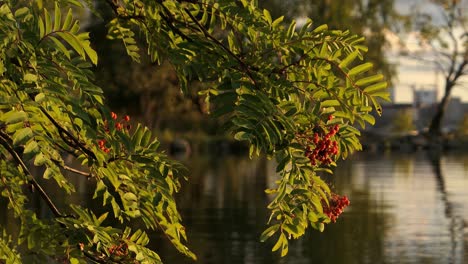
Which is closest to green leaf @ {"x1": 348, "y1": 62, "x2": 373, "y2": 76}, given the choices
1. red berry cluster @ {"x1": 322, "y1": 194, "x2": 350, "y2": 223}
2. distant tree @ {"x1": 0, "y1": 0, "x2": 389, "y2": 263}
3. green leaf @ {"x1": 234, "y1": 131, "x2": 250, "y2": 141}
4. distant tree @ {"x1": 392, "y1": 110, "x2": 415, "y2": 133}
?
distant tree @ {"x1": 0, "y1": 0, "x2": 389, "y2": 263}

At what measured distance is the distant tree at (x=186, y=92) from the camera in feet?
21.0

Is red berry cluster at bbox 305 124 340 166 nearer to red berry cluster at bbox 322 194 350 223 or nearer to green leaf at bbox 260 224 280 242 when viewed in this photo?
green leaf at bbox 260 224 280 242

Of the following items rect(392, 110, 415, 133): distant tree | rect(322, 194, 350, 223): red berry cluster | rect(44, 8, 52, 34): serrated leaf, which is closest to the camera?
rect(44, 8, 52, 34): serrated leaf

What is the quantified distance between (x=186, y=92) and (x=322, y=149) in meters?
0.95

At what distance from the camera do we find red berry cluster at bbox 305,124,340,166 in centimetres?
720

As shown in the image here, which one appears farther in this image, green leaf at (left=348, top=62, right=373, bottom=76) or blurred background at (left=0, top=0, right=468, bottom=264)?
blurred background at (left=0, top=0, right=468, bottom=264)

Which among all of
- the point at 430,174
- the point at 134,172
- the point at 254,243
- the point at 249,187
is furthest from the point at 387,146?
the point at 134,172

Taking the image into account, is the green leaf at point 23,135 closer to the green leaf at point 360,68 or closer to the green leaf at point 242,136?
the green leaf at point 242,136

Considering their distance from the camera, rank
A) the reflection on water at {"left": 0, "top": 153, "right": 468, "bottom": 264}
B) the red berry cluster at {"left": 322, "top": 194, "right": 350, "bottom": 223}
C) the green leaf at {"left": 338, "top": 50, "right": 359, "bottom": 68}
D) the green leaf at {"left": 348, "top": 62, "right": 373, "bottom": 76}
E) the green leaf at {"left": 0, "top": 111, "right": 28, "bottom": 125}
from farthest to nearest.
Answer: the reflection on water at {"left": 0, "top": 153, "right": 468, "bottom": 264} → the red berry cluster at {"left": 322, "top": 194, "right": 350, "bottom": 223} → the green leaf at {"left": 338, "top": 50, "right": 359, "bottom": 68} → the green leaf at {"left": 348, "top": 62, "right": 373, "bottom": 76} → the green leaf at {"left": 0, "top": 111, "right": 28, "bottom": 125}

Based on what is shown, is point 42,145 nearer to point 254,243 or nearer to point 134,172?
point 134,172

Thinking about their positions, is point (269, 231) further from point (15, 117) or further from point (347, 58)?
point (15, 117)

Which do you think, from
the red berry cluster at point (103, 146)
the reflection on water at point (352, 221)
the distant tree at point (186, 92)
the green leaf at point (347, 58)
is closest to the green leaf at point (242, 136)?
the distant tree at point (186, 92)

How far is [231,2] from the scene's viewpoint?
293 inches

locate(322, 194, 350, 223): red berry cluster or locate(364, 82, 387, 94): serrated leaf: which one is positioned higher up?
locate(364, 82, 387, 94): serrated leaf
